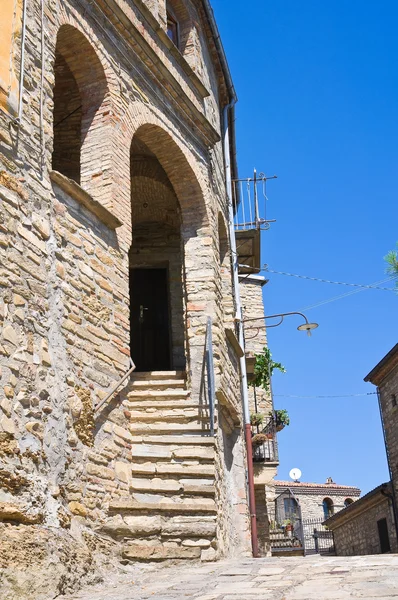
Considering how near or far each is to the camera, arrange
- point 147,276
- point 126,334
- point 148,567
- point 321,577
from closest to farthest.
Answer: point 321,577, point 148,567, point 126,334, point 147,276

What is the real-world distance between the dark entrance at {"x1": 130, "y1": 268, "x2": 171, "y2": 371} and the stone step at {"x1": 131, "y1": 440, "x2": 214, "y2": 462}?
459 cm

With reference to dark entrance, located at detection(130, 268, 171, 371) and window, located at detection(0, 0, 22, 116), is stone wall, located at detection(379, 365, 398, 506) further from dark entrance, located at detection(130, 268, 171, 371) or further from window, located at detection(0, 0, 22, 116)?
window, located at detection(0, 0, 22, 116)

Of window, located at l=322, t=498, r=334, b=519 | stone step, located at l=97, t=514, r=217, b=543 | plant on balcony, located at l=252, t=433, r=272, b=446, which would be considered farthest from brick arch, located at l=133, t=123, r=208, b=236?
window, located at l=322, t=498, r=334, b=519

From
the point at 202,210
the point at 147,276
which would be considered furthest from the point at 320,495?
the point at 202,210

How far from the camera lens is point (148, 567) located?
22.4 feet

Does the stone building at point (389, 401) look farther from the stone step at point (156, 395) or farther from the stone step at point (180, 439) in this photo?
the stone step at point (180, 439)

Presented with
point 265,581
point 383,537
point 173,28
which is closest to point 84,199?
point 265,581

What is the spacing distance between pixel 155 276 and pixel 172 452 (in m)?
5.40

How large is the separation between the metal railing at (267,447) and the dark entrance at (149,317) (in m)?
3.99

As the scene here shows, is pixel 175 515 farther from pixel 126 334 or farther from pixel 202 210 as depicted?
pixel 202 210

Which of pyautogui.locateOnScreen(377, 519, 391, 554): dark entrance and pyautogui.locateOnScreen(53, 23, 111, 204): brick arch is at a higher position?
pyautogui.locateOnScreen(53, 23, 111, 204): brick arch

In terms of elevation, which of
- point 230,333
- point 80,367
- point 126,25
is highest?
point 126,25

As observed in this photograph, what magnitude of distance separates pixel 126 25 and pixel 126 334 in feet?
13.3

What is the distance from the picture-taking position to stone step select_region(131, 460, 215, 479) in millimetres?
7957
